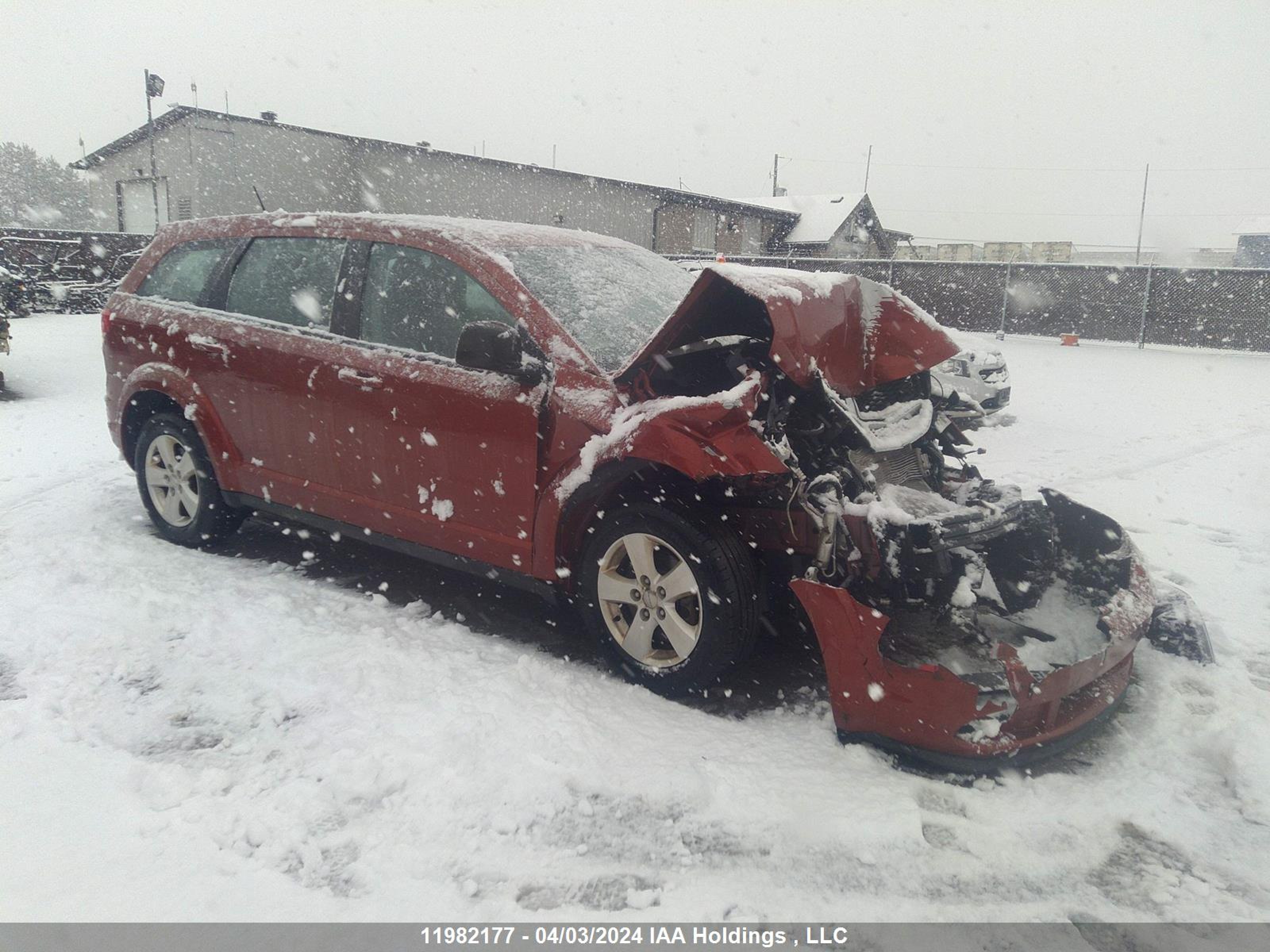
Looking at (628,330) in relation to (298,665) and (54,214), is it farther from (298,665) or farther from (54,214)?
(54,214)

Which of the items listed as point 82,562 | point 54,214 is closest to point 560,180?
point 82,562

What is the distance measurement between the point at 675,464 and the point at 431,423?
116 centimetres

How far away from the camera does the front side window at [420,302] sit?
11.7 feet

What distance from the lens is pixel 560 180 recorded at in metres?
30.8

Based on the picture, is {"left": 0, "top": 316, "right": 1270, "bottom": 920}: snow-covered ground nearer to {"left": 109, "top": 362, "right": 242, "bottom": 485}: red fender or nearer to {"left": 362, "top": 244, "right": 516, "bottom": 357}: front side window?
{"left": 109, "top": 362, "right": 242, "bottom": 485}: red fender

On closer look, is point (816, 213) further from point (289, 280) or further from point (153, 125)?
point (289, 280)

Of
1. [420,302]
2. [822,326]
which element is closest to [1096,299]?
[822,326]

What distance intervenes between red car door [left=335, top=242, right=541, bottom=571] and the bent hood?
612mm

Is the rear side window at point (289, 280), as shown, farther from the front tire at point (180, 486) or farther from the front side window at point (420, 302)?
the front tire at point (180, 486)

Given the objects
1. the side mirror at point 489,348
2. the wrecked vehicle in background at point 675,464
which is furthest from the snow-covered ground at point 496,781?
the side mirror at point 489,348

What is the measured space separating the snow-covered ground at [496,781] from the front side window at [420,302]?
4.06 ft

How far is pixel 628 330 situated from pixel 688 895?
220 cm

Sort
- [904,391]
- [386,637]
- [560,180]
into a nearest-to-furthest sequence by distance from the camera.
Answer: [386,637] → [904,391] → [560,180]

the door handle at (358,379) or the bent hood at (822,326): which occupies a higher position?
the bent hood at (822,326)
